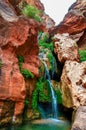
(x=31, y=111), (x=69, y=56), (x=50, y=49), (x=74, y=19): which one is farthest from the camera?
(x=74, y=19)

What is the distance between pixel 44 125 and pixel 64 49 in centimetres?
636

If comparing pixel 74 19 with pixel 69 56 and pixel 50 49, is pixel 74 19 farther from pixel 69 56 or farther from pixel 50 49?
pixel 69 56

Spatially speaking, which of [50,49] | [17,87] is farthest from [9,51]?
[50,49]

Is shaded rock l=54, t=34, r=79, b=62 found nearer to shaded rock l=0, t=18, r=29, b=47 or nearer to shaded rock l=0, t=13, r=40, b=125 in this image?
shaded rock l=0, t=13, r=40, b=125

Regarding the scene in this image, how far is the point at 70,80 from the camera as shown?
11836 mm

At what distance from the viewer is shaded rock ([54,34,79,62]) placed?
14.7 m

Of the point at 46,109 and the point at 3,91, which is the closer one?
the point at 3,91

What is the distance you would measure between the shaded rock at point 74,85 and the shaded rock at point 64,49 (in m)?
1.62

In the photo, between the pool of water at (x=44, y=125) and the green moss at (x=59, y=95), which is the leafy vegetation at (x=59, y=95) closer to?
the green moss at (x=59, y=95)

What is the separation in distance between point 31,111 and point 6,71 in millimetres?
2802

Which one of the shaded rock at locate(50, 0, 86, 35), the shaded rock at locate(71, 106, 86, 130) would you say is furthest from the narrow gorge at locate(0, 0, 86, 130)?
the shaded rock at locate(50, 0, 86, 35)

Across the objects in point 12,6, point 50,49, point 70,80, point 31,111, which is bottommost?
point 31,111

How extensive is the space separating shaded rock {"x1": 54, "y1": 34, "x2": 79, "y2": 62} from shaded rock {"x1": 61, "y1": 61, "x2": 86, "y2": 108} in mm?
1622

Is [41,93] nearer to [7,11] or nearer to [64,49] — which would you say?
[64,49]
